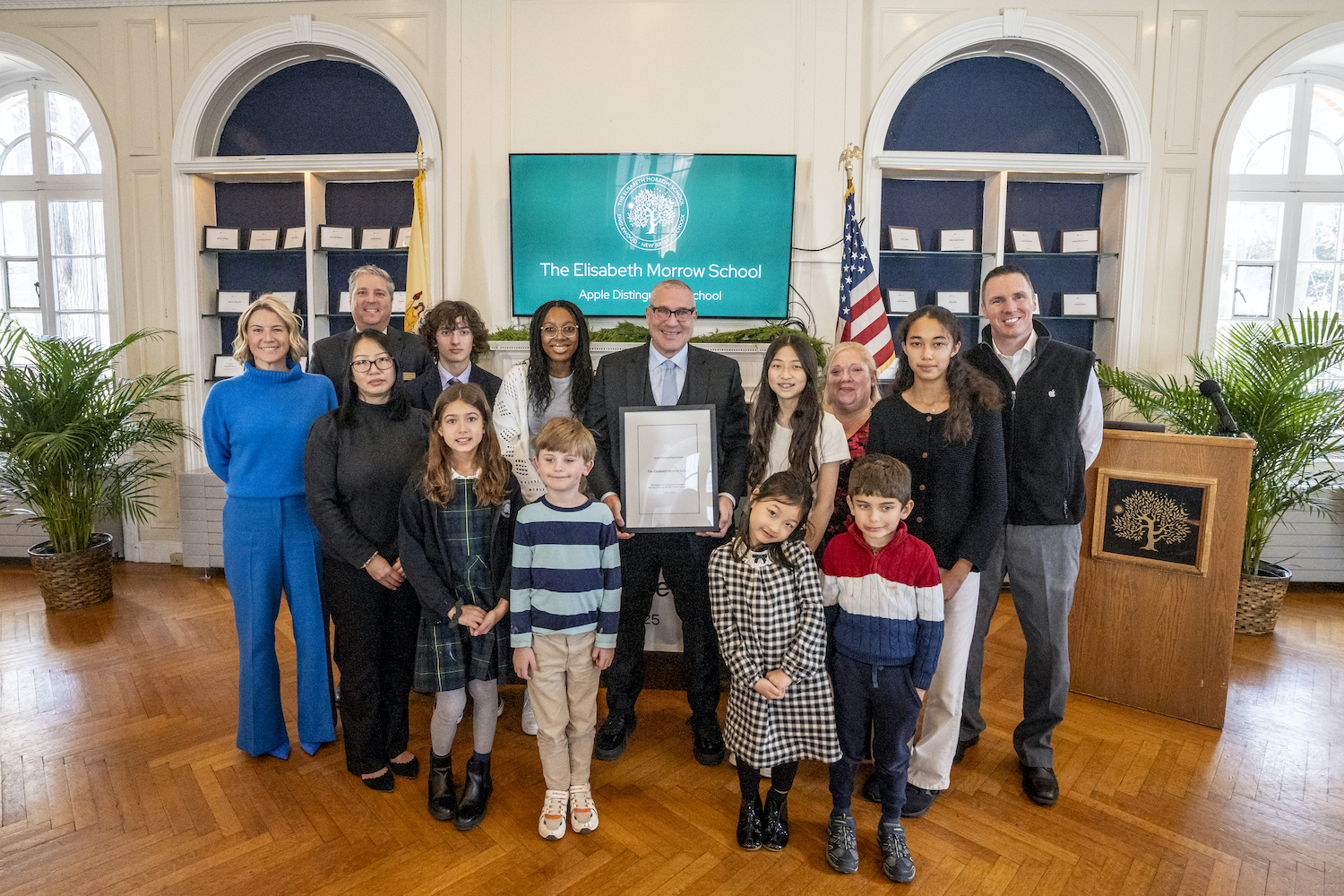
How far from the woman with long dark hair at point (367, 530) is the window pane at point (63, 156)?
5348 millimetres

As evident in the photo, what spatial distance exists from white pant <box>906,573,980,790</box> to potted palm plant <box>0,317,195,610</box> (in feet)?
16.4

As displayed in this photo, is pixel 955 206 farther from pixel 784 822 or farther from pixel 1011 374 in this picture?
pixel 784 822

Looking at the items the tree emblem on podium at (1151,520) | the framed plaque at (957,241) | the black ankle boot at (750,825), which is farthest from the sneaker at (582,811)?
the framed plaque at (957,241)

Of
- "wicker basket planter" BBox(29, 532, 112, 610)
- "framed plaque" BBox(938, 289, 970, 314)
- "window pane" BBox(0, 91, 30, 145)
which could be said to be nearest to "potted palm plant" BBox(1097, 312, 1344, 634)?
"framed plaque" BBox(938, 289, 970, 314)

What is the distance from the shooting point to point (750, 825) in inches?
90.5

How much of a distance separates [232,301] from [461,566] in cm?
447

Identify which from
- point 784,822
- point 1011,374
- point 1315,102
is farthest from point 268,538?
point 1315,102

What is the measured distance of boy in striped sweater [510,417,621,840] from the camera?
7.48 ft

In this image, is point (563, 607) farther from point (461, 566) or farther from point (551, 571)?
point (461, 566)

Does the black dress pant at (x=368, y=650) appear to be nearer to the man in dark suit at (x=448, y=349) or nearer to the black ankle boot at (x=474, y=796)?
the black ankle boot at (x=474, y=796)

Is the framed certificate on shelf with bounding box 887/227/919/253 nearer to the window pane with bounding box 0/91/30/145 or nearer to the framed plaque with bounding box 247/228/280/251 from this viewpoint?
the framed plaque with bounding box 247/228/280/251

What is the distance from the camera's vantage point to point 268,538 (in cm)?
270

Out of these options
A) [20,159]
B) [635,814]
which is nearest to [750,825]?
[635,814]

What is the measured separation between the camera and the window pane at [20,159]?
5.93m
